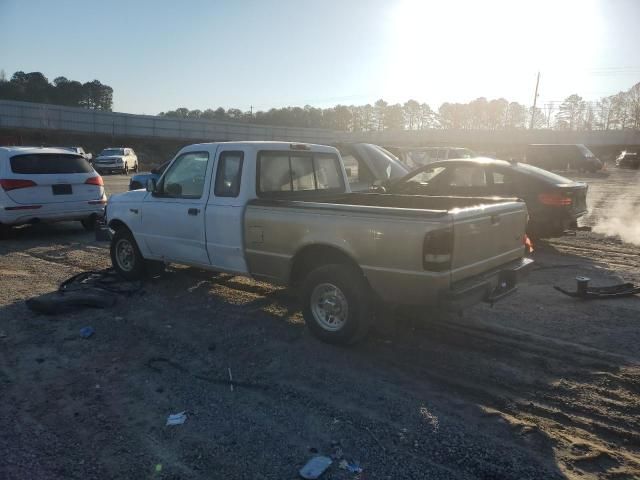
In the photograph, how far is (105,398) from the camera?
3889mm

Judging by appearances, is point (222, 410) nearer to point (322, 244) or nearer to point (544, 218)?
point (322, 244)

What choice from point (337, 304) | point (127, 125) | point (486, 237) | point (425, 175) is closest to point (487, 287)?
point (486, 237)

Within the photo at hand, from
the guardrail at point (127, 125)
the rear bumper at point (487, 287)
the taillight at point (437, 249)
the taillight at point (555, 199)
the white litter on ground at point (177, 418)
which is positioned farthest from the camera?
the guardrail at point (127, 125)

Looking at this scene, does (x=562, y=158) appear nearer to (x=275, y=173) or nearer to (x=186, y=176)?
(x=275, y=173)

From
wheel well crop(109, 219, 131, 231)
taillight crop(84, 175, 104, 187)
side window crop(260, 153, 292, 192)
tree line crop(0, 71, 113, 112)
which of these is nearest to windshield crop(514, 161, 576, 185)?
side window crop(260, 153, 292, 192)

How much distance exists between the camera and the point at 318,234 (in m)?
4.72

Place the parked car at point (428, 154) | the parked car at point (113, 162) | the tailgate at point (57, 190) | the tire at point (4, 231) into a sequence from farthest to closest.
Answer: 1. the parked car at point (113, 162)
2. the parked car at point (428, 154)
3. the tire at point (4, 231)
4. the tailgate at point (57, 190)

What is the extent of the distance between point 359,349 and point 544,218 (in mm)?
5197

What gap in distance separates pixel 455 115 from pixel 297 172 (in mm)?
130224

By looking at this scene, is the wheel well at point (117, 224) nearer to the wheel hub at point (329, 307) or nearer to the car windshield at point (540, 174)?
the wheel hub at point (329, 307)

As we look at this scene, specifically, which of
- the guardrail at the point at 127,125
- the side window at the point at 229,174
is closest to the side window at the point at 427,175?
the side window at the point at 229,174

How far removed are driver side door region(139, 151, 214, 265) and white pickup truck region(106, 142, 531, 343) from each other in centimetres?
1

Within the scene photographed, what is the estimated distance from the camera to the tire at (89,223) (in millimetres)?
10901

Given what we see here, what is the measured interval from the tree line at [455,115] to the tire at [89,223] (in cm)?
9044
